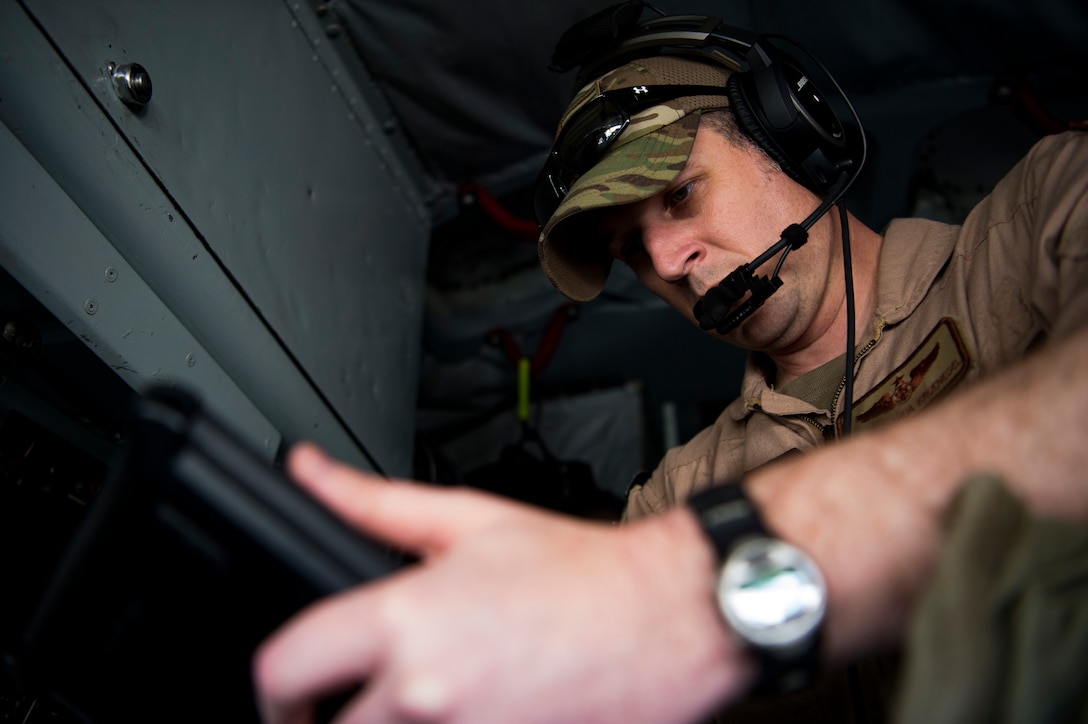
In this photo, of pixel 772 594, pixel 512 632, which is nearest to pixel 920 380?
pixel 772 594

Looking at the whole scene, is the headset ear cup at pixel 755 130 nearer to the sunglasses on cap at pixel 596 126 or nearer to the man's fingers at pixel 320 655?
the sunglasses on cap at pixel 596 126

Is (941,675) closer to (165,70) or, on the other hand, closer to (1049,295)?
(1049,295)

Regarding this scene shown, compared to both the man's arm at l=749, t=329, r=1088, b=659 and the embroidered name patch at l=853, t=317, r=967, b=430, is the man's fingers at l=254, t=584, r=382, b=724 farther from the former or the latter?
the embroidered name patch at l=853, t=317, r=967, b=430

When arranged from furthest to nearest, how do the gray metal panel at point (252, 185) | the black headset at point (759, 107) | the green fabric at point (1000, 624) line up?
1. the black headset at point (759, 107)
2. the gray metal panel at point (252, 185)
3. the green fabric at point (1000, 624)

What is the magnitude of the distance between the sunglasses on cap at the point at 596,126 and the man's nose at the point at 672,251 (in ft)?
0.60

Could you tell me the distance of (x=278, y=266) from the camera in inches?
55.3

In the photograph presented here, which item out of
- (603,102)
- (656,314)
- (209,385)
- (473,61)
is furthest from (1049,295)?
(656,314)

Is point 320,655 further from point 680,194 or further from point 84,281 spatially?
point 680,194

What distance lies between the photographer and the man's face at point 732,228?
1.37 meters

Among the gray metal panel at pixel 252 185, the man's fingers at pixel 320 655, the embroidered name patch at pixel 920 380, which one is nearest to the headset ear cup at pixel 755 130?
the embroidered name patch at pixel 920 380

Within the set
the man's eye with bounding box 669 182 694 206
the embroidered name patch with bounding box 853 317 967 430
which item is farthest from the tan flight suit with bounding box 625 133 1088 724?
the man's eye with bounding box 669 182 694 206

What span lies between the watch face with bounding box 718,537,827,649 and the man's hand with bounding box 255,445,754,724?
0.06 feet

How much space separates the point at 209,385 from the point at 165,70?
0.47 m

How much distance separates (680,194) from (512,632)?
3.61ft
